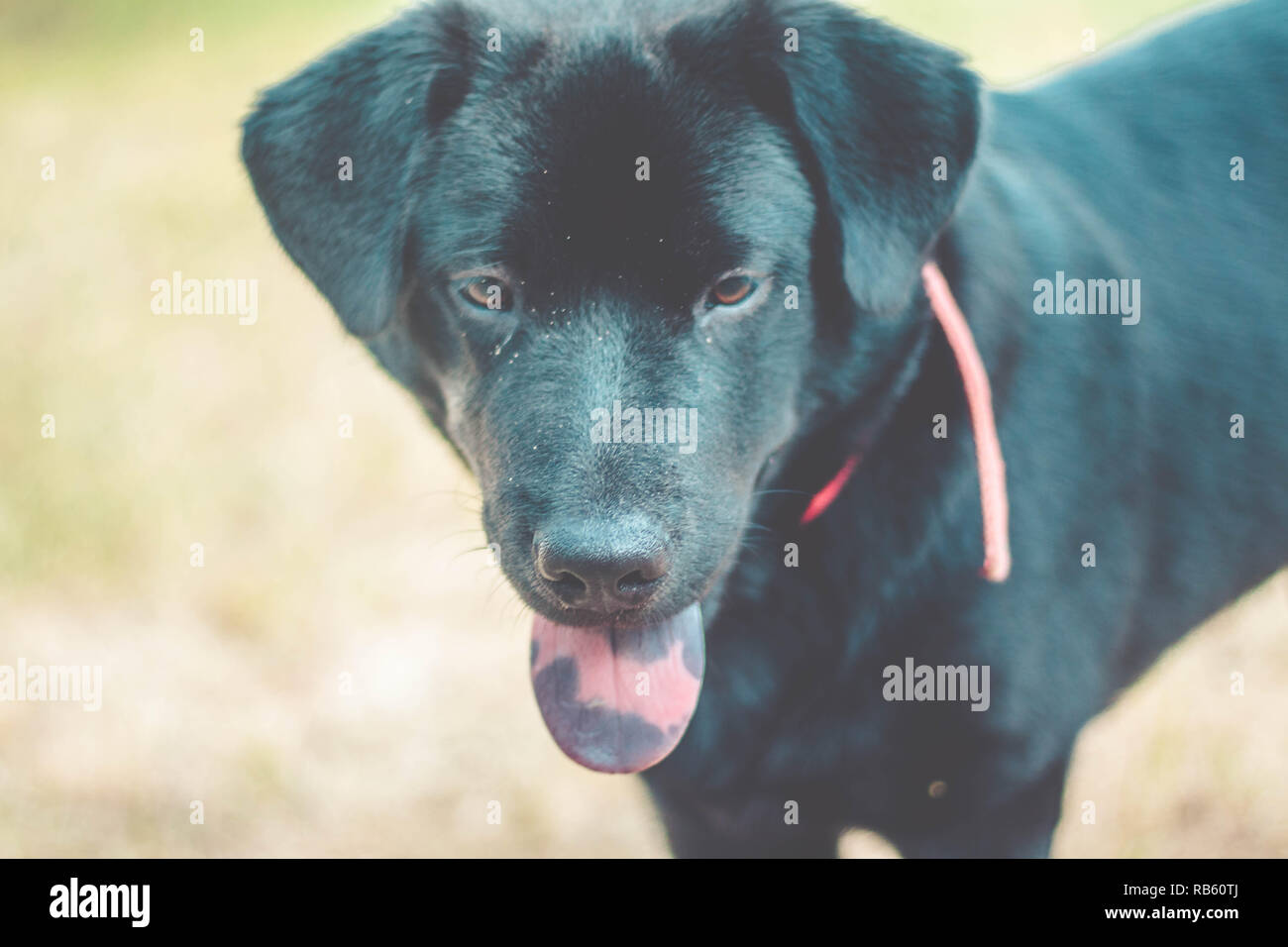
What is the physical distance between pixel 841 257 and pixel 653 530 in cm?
55

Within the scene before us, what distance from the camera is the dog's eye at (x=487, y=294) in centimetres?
182

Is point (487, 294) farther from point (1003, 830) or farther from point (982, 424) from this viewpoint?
point (1003, 830)

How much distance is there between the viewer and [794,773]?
6.88ft

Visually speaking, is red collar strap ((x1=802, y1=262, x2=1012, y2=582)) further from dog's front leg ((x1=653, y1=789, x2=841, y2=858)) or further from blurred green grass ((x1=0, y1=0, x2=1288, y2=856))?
blurred green grass ((x1=0, y1=0, x2=1288, y2=856))

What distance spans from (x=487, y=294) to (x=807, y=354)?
52 cm

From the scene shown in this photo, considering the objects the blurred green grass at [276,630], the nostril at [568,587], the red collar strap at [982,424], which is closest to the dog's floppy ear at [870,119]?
the red collar strap at [982,424]

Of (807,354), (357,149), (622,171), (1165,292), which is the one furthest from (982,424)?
(357,149)

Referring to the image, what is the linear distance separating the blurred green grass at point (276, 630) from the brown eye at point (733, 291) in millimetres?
560

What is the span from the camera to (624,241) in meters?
1.73

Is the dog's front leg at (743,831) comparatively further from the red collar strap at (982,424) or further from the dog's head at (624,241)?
the red collar strap at (982,424)

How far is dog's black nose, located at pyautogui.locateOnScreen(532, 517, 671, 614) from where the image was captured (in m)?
1.61

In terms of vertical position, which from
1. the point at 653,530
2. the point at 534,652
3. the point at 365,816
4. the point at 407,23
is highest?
the point at 407,23

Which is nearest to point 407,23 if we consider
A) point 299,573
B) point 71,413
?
point 299,573
